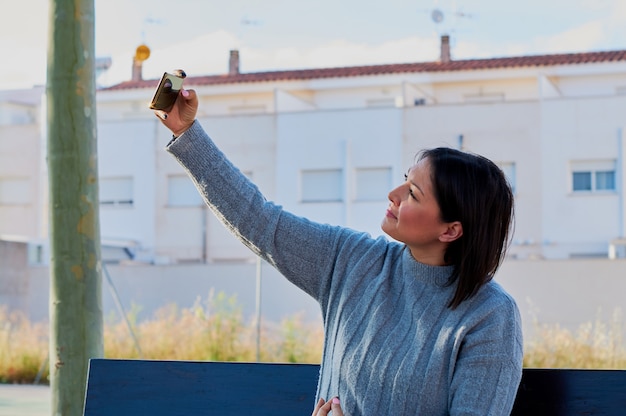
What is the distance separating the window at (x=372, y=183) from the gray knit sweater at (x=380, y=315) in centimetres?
2152

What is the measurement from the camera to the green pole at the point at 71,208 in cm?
351

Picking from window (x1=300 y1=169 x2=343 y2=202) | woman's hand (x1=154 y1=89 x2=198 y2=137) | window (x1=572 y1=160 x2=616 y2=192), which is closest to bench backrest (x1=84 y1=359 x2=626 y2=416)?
woman's hand (x1=154 y1=89 x2=198 y2=137)

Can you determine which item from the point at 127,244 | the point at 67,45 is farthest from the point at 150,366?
the point at 127,244

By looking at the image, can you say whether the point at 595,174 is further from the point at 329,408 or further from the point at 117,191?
the point at 329,408

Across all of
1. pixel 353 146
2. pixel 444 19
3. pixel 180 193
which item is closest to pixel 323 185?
pixel 353 146

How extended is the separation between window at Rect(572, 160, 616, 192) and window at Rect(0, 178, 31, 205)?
12.6m

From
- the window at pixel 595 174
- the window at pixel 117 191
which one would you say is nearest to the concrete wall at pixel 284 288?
the window at pixel 595 174

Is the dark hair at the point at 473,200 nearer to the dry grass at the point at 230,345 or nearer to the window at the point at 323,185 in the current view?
the dry grass at the point at 230,345

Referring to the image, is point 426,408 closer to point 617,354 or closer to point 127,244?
point 617,354

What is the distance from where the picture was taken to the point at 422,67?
26453mm

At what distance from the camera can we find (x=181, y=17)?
26.1 m

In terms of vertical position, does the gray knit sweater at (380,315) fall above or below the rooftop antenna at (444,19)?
below

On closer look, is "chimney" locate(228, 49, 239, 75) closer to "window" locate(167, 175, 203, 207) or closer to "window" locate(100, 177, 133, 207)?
"window" locate(167, 175, 203, 207)

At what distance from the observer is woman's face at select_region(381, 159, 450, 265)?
6.66 feet
